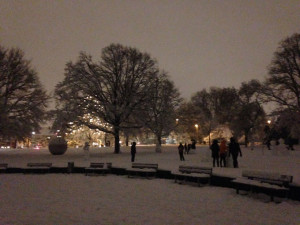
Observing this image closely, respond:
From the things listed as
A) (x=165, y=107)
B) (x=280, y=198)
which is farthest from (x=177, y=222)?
(x=165, y=107)

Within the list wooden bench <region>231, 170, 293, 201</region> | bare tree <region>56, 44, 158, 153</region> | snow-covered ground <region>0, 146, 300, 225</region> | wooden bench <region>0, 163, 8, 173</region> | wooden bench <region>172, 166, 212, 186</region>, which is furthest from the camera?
bare tree <region>56, 44, 158, 153</region>

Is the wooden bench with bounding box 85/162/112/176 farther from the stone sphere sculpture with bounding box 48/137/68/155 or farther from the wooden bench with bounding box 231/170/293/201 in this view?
the stone sphere sculpture with bounding box 48/137/68/155

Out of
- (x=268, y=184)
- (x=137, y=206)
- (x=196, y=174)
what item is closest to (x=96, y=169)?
(x=196, y=174)

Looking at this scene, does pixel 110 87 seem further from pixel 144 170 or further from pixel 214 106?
pixel 214 106

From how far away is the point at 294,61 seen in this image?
37.1 meters

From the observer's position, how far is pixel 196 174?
13.8 m

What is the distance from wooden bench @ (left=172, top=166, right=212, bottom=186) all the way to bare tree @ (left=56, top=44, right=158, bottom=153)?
21.6m

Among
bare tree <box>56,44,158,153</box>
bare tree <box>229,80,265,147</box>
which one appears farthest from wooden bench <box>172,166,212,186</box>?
bare tree <box>229,80,265,147</box>

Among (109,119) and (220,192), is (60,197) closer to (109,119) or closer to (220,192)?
(220,192)

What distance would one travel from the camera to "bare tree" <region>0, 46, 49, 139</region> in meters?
32.6

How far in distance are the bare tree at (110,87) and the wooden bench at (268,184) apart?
25.2 m

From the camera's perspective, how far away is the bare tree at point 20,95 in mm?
32562

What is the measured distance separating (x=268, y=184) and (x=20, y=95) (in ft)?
97.9

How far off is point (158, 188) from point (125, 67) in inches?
1054
